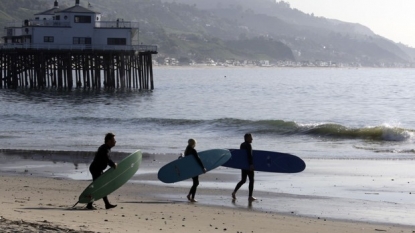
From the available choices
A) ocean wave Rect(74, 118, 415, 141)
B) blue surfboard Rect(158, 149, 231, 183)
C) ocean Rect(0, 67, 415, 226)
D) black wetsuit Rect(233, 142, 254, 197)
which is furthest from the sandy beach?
ocean wave Rect(74, 118, 415, 141)

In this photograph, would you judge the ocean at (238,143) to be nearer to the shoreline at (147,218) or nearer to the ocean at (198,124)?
the ocean at (198,124)

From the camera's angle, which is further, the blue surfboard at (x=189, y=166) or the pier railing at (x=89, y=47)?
the pier railing at (x=89, y=47)

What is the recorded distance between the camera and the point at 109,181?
15.6m

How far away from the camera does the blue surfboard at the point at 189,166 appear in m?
17.6

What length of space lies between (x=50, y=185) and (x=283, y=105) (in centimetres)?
5253

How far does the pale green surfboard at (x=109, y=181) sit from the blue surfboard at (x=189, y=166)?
1.37m

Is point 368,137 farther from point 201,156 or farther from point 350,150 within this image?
point 201,156

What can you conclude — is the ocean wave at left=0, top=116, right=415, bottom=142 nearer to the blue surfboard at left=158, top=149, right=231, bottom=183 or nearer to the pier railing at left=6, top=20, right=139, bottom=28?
the blue surfboard at left=158, top=149, right=231, bottom=183

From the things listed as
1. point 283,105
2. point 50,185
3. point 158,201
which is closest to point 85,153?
Answer: point 50,185

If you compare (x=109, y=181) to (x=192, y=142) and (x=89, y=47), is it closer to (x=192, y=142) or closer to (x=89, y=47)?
(x=192, y=142)

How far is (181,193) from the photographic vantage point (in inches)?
715

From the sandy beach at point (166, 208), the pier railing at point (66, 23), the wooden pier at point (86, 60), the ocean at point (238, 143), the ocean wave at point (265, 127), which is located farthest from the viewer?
the pier railing at point (66, 23)

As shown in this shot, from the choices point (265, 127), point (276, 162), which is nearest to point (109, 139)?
point (276, 162)

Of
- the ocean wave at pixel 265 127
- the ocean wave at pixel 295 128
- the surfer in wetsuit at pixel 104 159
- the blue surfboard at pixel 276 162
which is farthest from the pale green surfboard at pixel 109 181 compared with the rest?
the ocean wave at pixel 295 128
